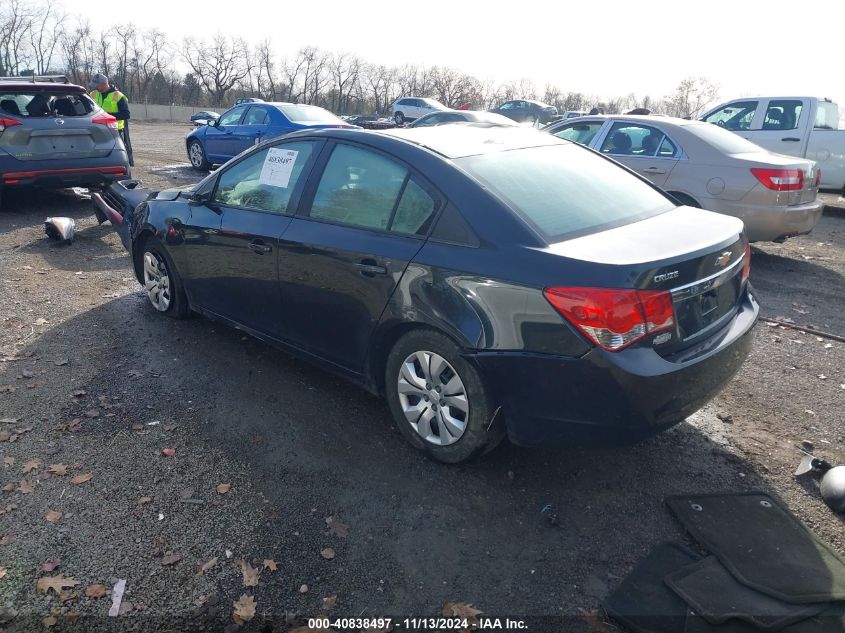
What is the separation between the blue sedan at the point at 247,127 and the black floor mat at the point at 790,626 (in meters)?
10.7

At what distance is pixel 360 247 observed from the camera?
358 cm

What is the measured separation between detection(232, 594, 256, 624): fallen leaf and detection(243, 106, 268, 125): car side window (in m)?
11.6

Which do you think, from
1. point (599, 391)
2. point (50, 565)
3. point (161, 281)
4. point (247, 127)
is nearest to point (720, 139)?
point (599, 391)

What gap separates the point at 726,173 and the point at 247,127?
30.8 feet

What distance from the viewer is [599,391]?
281 cm

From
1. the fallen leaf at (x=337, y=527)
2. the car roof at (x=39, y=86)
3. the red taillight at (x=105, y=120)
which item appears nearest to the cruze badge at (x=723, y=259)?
the fallen leaf at (x=337, y=527)

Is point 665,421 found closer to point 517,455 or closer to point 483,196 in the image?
point 517,455

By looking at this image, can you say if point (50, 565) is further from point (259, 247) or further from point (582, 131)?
point (582, 131)

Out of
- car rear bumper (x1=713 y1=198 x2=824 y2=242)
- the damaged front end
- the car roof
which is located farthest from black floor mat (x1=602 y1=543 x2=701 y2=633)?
the car roof

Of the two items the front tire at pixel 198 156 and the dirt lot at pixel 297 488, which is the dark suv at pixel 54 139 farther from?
the front tire at pixel 198 156

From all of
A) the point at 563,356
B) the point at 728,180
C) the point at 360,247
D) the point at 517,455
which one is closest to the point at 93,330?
the point at 360,247

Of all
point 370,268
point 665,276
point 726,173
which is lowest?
point 370,268

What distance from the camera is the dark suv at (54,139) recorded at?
8.53 m

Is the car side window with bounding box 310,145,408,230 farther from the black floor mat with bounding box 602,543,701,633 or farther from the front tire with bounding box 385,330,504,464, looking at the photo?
the black floor mat with bounding box 602,543,701,633
